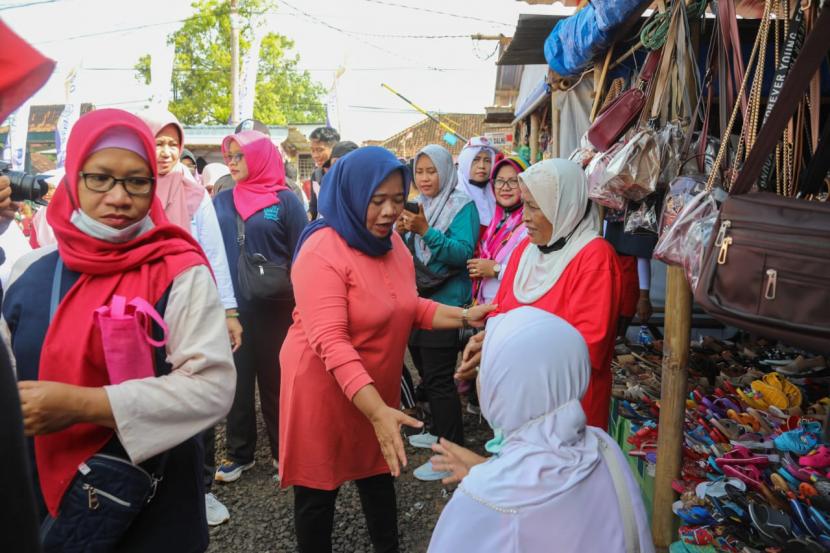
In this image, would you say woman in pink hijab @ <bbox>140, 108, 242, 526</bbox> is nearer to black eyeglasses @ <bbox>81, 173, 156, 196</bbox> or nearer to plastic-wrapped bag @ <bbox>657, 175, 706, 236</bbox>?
black eyeglasses @ <bbox>81, 173, 156, 196</bbox>

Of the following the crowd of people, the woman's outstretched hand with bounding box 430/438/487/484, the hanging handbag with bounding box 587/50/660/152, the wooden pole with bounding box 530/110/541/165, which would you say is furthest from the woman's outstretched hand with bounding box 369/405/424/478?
the wooden pole with bounding box 530/110/541/165

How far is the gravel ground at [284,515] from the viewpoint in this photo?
3.20m

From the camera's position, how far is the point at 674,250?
6.35ft

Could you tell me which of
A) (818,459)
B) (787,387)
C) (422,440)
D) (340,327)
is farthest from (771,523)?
(422,440)

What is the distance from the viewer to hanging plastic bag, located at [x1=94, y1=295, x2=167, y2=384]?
1458 mm

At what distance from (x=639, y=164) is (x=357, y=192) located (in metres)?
1.15

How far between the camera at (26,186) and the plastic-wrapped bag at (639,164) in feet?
7.21

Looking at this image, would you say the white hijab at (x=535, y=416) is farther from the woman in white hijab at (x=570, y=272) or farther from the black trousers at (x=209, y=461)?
the black trousers at (x=209, y=461)

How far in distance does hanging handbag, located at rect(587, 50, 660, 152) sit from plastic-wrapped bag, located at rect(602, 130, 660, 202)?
302 mm

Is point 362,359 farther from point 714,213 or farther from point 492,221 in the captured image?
point 492,221

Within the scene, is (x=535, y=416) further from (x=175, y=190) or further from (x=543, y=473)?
(x=175, y=190)

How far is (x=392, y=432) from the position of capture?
1.95 metres

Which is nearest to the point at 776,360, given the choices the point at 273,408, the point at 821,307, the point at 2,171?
the point at 821,307

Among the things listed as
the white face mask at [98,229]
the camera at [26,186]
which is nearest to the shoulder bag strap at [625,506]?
the white face mask at [98,229]
